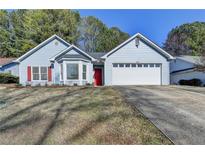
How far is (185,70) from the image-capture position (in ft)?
89.6

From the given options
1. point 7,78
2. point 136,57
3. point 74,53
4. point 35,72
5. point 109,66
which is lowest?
point 7,78

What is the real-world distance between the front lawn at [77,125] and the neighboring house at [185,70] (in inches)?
718

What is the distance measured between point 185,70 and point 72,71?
13.8 m

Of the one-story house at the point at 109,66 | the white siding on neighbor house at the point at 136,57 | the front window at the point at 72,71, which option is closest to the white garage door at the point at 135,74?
the one-story house at the point at 109,66

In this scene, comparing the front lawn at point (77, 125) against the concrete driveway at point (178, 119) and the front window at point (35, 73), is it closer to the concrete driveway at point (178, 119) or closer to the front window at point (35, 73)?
the concrete driveway at point (178, 119)

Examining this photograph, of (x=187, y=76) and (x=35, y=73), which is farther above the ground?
(x=35, y=73)

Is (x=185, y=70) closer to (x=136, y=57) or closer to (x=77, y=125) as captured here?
(x=136, y=57)

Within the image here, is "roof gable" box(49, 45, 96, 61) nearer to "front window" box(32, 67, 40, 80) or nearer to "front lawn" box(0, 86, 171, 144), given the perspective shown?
"front window" box(32, 67, 40, 80)

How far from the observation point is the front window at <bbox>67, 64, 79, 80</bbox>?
20.7m

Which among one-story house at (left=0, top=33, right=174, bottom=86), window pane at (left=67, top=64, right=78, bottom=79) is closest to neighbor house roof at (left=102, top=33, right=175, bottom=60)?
one-story house at (left=0, top=33, right=174, bottom=86)

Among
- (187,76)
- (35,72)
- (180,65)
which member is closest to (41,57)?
(35,72)

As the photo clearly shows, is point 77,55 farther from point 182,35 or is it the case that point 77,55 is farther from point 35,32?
point 182,35

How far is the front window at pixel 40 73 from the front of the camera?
2238 cm
